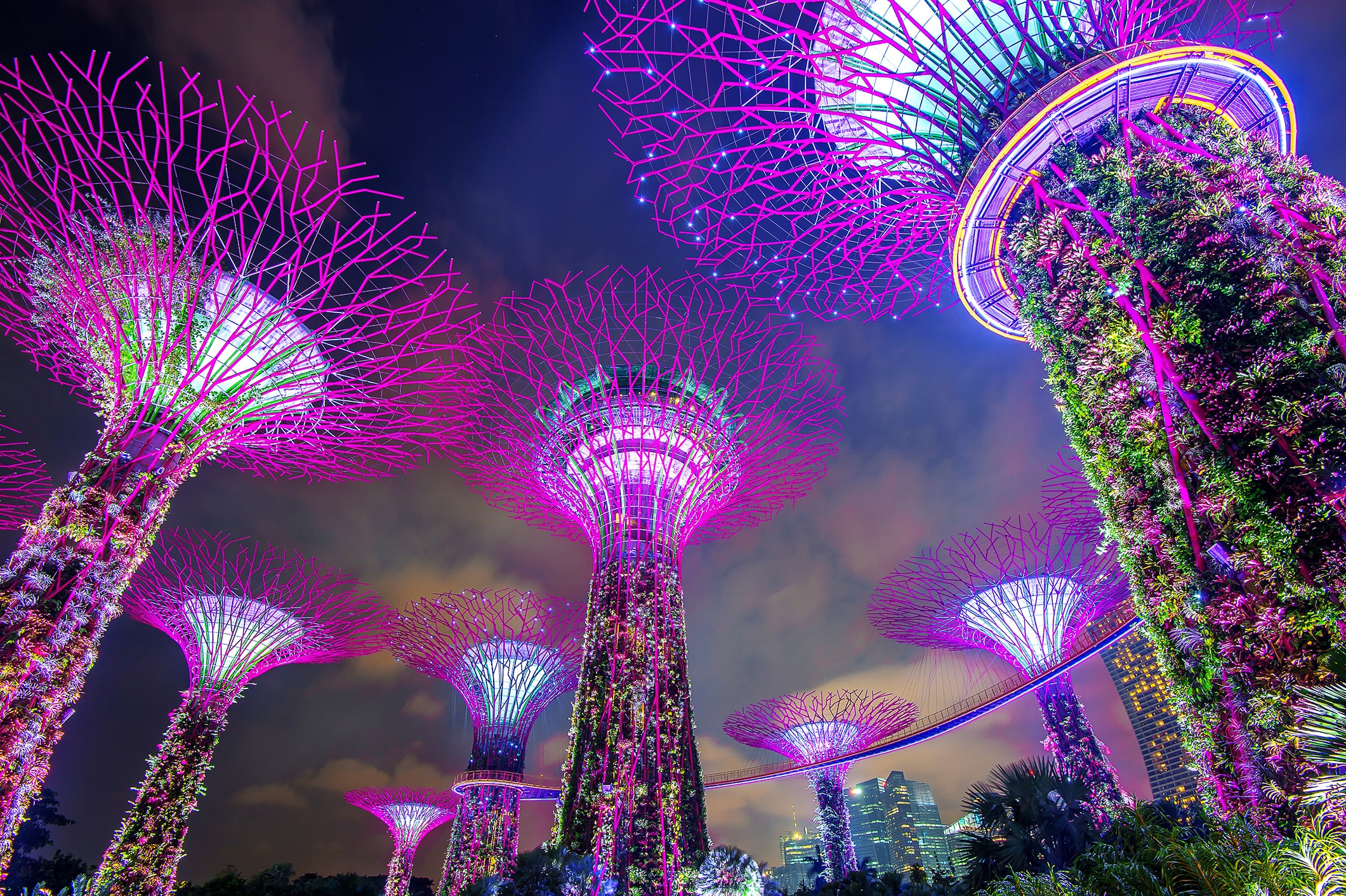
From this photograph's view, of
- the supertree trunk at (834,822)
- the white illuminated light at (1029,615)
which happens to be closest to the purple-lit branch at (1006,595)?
the white illuminated light at (1029,615)

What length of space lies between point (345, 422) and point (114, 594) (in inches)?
216

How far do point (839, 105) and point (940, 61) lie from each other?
2.65m

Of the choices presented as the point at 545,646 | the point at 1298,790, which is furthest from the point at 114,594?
the point at 545,646

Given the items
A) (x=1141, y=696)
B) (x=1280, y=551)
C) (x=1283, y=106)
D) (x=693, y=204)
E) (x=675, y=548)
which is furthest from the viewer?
(x=1141, y=696)

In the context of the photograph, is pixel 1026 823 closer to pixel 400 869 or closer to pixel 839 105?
pixel 839 105

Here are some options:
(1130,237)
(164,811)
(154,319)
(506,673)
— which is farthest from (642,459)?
(164,811)

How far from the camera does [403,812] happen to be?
38094mm

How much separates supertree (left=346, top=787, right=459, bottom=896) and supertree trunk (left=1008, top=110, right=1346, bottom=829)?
41168 millimetres

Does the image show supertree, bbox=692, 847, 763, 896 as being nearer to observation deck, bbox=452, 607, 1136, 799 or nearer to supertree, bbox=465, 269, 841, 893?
supertree, bbox=465, 269, 841, 893

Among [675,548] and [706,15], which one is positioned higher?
[706,15]

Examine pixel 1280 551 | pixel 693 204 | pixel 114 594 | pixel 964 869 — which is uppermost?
pixel 693 204

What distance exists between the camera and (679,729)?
15859 millimetres

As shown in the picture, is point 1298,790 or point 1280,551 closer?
point 1298,790

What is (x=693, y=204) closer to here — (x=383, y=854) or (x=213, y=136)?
(x=213, y=136)
